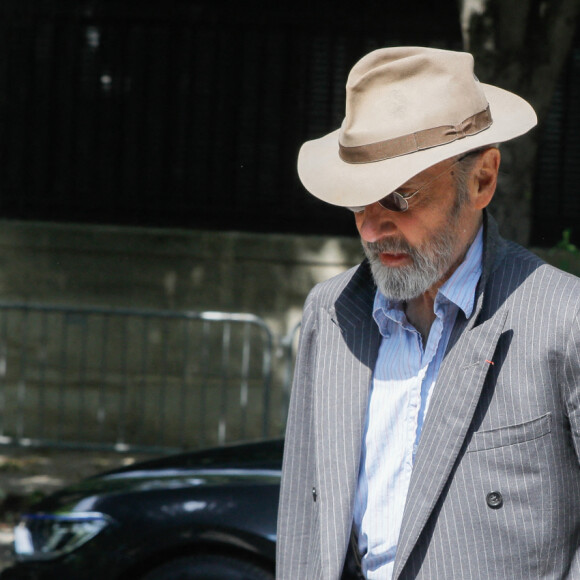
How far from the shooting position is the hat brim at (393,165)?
2088 mm

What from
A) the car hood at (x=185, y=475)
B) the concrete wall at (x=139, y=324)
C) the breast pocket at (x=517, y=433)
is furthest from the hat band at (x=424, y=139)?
the concrete wall at (x=139, y=324)

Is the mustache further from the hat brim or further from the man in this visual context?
the hat brim

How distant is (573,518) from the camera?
2.00m

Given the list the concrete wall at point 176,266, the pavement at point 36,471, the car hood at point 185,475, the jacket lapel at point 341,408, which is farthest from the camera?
the concrete wall at point 176,266

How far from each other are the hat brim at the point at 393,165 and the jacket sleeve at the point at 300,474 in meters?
0.36

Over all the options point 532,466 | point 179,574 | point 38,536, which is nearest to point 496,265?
point 532,466

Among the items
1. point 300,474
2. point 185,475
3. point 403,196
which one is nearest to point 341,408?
point 300,474

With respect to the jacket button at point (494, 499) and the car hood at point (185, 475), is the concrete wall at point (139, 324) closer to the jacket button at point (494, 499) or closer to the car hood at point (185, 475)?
the car hood at point (185, 475)

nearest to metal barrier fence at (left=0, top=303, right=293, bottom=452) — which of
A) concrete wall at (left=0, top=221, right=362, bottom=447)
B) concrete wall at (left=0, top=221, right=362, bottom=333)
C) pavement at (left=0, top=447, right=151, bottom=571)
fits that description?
concrete wall at (left=0, top=221, right=362, bottom=447)

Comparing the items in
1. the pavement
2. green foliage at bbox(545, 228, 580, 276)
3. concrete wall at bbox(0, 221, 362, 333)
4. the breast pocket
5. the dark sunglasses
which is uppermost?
the dark sunglasses

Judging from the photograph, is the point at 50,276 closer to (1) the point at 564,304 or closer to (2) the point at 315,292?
(2) the point at 315,292

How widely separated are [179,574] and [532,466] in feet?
6.51

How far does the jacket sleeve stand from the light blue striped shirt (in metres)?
0.21

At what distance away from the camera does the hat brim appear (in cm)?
209
